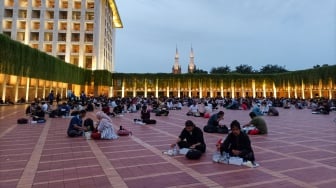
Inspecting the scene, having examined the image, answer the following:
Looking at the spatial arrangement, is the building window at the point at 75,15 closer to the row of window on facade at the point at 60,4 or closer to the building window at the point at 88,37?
the row of window on facade at the point at 60,4

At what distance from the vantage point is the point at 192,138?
6383 millimetres

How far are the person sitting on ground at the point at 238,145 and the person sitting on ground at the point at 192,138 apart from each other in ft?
2.33

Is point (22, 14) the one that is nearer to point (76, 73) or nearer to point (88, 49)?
point (88, 49)

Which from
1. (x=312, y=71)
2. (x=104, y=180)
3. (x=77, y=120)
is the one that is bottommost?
(x=104, y=180)

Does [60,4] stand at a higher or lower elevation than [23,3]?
higher

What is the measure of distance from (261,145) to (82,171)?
515 centimetres

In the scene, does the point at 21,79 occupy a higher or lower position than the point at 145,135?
higher

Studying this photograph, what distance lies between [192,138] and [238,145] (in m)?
1.24

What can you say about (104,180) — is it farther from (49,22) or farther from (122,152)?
(49,22)

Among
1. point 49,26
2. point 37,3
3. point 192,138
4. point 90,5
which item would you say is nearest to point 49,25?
point 49,26

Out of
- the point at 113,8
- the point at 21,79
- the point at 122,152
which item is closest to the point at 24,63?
the point at 21,79

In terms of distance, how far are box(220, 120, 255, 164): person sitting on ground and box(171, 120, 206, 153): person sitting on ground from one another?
28.0 inches

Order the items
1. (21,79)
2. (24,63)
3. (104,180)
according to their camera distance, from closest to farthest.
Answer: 1. (104,180)
2. (24,63)
3. (21,79)

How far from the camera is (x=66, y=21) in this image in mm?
47312
